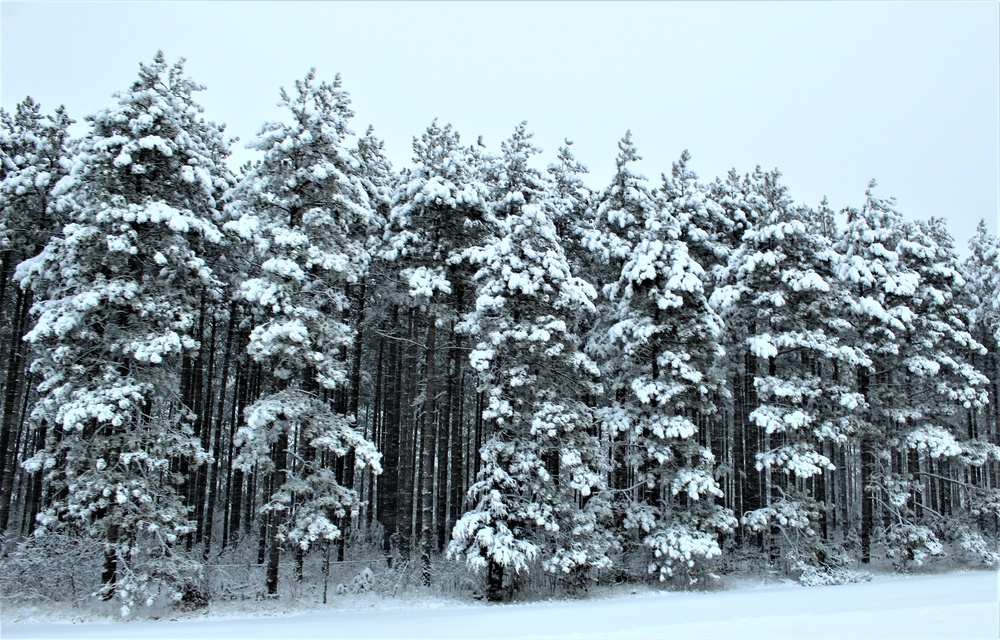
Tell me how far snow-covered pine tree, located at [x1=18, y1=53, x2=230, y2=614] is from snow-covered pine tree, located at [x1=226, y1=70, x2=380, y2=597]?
1654mm

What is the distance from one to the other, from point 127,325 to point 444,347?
31.6 feet

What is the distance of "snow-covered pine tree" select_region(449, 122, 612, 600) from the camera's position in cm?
1756

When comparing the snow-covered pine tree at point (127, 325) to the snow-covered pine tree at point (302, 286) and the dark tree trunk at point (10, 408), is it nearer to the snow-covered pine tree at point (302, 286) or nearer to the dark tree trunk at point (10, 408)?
the snow-covered pine tree at point (302, 286)

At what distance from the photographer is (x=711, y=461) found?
20.4 meters

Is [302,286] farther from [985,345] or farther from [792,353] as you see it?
[985,345]

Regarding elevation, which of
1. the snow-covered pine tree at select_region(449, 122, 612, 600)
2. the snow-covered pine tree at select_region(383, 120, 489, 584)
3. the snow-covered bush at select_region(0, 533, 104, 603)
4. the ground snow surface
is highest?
the snow-covered pine tree at select_region(383, 120, 489, 584)

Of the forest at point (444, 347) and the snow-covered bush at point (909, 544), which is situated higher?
the forest at point (444, 347)

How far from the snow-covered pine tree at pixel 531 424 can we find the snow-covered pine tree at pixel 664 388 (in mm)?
1940

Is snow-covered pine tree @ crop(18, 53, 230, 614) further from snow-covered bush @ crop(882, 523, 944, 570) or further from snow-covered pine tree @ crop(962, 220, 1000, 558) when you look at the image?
snow-covered pine tree @ crop(962, 220, 1000, 558)

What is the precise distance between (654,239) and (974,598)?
13.8 m

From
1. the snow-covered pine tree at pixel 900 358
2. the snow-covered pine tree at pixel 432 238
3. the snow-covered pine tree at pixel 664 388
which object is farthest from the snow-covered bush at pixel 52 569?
the snow-covered pine tree at pixel 900 358

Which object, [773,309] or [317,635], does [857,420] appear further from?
[317,635]

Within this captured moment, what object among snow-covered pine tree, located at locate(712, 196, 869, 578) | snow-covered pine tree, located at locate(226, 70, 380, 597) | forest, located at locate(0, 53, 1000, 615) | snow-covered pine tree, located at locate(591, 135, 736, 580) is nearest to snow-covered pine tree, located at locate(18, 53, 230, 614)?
forest, located at locate(0, 53, 1000, 615)

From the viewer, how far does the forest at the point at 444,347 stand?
650 inches
